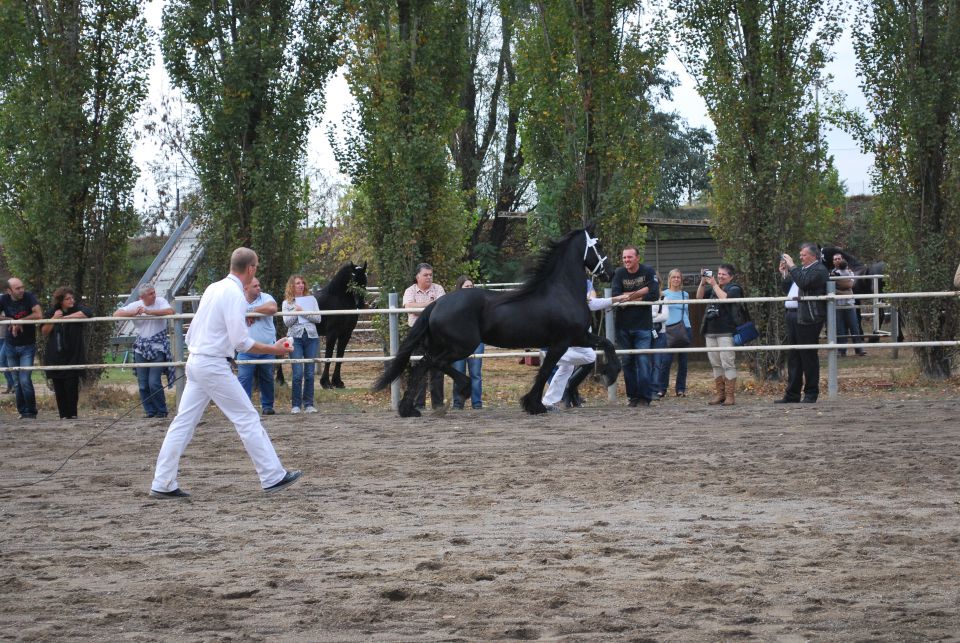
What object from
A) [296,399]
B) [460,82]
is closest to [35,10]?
[460,82]

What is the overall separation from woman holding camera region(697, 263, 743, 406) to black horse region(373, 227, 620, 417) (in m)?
1.62

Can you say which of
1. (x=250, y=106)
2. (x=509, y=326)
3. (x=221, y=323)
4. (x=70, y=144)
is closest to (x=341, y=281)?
(x=250, y=106)

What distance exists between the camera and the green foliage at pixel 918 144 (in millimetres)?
16719

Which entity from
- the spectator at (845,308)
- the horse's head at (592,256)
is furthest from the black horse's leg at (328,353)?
the spectator at (845,308)

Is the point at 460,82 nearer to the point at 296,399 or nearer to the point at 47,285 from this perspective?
the point at 296,399

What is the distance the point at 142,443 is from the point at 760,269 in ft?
32.8

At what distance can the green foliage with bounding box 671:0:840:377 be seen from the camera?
669 inches

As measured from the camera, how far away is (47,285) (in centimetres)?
1752

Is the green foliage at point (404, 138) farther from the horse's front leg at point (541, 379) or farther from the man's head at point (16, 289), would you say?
the man's head at point (16, 289)

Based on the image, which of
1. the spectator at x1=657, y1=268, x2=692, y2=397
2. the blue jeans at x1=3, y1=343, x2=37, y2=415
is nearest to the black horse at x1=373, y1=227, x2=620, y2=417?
the spectator at x1=657, y1=268, x2=692, y2=397

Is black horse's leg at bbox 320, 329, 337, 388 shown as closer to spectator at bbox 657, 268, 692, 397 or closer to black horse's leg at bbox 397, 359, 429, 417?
black horse's leg at bbox 397, 359, 429, 417

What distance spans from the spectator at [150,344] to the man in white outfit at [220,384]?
598 centimetres

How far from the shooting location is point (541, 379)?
12.8 meters

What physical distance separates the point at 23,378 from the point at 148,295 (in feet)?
6.59
